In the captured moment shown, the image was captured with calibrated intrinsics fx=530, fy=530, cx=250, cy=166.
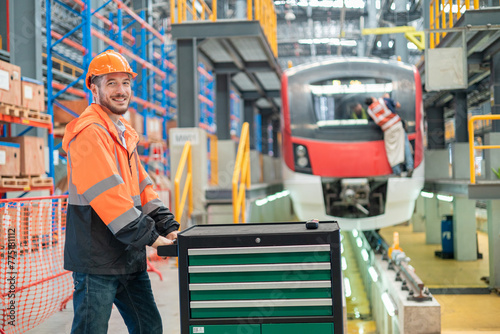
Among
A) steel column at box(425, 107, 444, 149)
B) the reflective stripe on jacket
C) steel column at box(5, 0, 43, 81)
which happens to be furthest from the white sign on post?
steel column at box(425, 107, 444, 149)

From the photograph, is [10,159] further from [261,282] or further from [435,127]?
[435,127]

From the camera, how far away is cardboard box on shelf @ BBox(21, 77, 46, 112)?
681cm

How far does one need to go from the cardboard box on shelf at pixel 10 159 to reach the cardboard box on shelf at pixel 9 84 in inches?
21.3

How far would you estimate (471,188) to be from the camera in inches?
280

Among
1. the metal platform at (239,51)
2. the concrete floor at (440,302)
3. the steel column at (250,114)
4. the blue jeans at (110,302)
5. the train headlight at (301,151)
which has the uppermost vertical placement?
the metal platform at (239,51)

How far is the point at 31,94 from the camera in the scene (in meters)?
6.96

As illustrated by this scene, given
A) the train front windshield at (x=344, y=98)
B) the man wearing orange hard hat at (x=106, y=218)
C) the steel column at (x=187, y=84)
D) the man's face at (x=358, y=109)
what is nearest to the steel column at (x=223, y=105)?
the steel column at (x=187, y=84)

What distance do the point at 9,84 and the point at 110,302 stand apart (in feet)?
15.4

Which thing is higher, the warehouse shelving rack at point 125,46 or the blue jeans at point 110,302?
the warehouse shelving rack at point 125,46

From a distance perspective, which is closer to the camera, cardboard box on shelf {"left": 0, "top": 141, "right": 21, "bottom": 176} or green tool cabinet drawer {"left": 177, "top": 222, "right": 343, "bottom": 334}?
green tool cabinet drawer {"left": 177, "top": 222, "right": 343, "bottom": 334}

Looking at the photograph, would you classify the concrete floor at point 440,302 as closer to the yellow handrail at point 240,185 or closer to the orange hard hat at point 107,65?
the yellow handrail at point 240,185

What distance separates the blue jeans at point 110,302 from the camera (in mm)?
2629

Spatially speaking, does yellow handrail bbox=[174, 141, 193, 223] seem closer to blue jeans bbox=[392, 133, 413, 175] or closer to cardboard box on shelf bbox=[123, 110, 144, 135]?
blue jeans bbox=[392, 133, 413, 175]

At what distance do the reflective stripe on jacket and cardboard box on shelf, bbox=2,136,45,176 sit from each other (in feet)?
15.4
